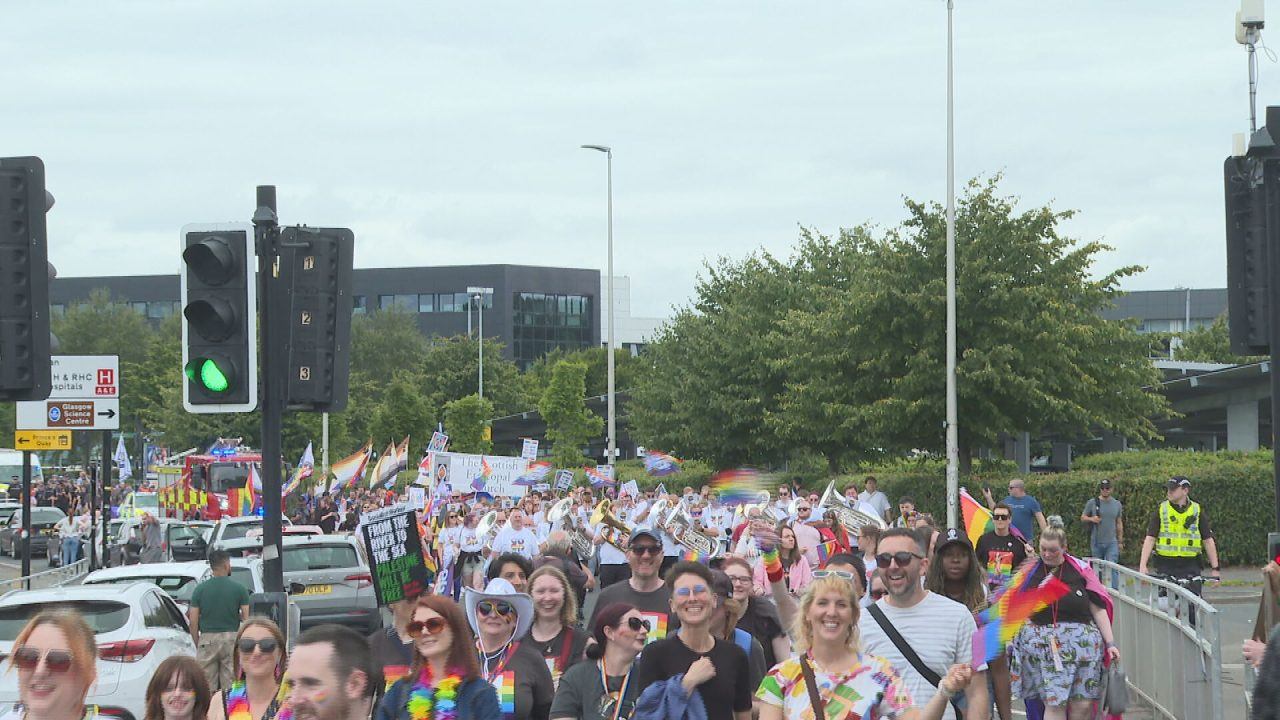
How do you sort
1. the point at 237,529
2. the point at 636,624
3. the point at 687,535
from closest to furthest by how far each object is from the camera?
the point at 636,624
the point at 687,535
the point at 237,529

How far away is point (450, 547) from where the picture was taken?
939 inches

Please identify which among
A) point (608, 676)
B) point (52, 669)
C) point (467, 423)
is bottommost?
point (467, 423)

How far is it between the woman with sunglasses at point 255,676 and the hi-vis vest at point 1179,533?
1165cm

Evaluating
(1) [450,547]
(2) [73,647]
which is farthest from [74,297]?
(2) [73,647]

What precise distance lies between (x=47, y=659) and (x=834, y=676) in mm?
2600

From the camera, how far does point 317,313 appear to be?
10.2m

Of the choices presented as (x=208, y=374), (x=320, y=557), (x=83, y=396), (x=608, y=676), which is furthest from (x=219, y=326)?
(x=83, y=396)

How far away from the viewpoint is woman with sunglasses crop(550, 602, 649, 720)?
22.7ft

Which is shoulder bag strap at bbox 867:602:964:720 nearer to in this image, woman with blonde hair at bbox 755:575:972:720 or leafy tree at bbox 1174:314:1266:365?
woman with blonde hair at bbox 755:575:972:720

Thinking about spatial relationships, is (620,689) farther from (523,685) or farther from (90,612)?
(90,612)

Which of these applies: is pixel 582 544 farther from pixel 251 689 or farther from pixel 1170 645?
pixel 251 689

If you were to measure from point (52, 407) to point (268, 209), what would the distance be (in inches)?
779

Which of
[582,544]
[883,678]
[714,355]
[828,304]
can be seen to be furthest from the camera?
[714,355]

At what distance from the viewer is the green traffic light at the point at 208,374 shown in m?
9.57
